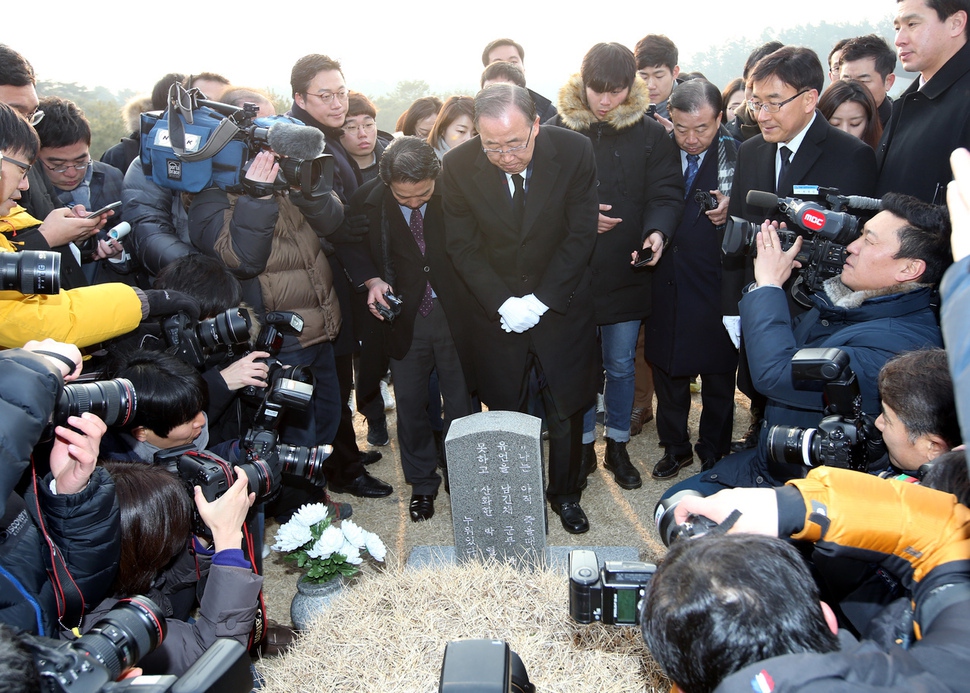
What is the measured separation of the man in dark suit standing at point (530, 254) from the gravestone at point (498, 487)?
434 mm

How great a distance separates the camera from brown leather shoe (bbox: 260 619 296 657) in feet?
9.82

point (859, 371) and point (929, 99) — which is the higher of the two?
point (929, 99)

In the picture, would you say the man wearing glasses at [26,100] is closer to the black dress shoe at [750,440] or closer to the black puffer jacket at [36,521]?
the black puffer jacket at [36,521]

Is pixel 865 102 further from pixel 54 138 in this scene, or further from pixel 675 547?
pixel 54 138

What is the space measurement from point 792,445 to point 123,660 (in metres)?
1.83

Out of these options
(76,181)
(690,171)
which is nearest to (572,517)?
(690,171)

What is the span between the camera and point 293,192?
11.7 feet

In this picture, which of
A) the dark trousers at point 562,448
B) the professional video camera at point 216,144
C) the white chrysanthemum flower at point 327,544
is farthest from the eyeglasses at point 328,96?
the white chrysanthemum flower at point 327,544

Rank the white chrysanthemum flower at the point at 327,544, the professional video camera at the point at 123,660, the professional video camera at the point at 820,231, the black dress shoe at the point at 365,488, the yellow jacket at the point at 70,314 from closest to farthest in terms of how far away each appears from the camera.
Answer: the professional video camera at the point at 123,660, the yellow jacket at the point at 70,314, the professional video camera at the point at 820,231, the white chrysanthemum flower at the point at 327,544, the black dress shoe at the point at 365,488

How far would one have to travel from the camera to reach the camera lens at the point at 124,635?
1.39m

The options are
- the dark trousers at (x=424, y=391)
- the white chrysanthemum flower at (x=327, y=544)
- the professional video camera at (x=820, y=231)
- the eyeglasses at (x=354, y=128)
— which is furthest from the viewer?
the eyeglasses at (x=354, y=128)

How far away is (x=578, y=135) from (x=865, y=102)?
1772mm

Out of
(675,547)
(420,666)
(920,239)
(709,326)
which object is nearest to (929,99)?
(920,239)

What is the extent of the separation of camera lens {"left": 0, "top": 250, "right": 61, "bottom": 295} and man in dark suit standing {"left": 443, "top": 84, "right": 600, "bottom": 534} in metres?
2.00
